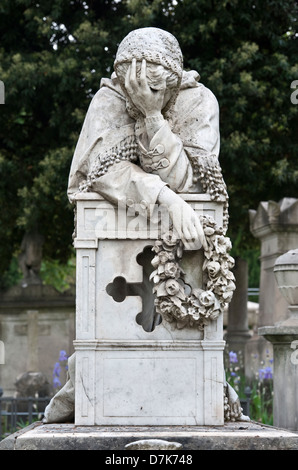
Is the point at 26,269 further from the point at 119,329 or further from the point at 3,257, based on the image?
the point at 119,329

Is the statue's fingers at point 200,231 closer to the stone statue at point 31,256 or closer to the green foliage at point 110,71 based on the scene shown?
the green foliage at point 110,71

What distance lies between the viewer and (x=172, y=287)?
222 inches

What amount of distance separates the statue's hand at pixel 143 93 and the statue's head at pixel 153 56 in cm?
4

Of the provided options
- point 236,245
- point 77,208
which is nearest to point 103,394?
point 77,208

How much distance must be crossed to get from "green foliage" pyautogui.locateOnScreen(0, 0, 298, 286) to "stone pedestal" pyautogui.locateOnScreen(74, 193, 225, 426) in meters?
9.40

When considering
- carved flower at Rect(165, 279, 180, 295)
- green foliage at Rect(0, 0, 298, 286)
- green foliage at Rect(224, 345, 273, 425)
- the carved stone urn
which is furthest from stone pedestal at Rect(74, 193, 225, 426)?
green foliage at Rect(0, 0, 298, 286)

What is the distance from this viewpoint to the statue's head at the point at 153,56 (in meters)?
5.79

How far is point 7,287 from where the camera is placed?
17.7 metres

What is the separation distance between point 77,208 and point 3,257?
13038mm

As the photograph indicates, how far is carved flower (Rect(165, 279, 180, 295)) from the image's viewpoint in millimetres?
5645

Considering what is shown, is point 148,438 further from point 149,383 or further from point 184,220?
point 184,220

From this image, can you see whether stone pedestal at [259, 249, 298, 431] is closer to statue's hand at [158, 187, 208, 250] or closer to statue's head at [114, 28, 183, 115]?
statue's hand at [158, 187, 208, 250]

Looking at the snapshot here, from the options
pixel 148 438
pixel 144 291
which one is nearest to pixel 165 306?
pixel 144 291

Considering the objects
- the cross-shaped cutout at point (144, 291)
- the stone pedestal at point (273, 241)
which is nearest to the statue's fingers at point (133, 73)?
the cross-shaped cutout at point (144, 291)
